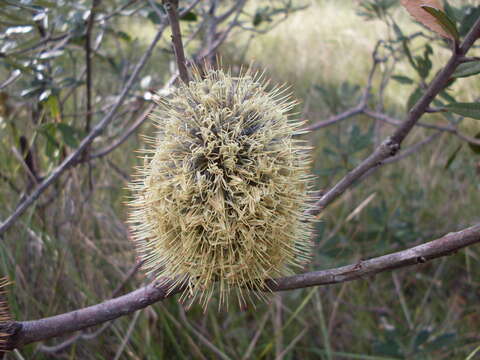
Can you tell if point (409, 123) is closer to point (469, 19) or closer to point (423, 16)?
point (423, 16)

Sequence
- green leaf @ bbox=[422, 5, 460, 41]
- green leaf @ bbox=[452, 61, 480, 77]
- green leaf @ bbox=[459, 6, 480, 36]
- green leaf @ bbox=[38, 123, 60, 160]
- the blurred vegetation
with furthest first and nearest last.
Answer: the blurred vegetation, green leaf @ bbox=[38, 123, 60, 160], green leaf @ bbox=[459, 6, 480, 36], green leaf @ bbox=[452, 61, 480, 77], green leaf @ bbox=[422, 5, 460, 41]

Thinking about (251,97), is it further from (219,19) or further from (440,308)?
(440,308)

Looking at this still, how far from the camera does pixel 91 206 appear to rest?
8.65 feet

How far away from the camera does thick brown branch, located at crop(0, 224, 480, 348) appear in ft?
2.96

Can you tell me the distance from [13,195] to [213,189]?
184 cm

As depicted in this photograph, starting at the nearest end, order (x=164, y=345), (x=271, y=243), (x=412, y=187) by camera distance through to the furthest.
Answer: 1. (x=271, y=243)
2. (x=164, y=345)
3. (x=412, y=187)

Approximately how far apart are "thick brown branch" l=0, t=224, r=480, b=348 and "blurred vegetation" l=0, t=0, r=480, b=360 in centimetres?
68

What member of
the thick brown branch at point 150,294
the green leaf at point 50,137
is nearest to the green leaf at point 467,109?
the thick brown branch at point 150,294

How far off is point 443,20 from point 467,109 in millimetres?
262

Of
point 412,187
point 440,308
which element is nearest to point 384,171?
point 412,187

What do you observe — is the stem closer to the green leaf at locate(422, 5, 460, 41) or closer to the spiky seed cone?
the spiky seed cone

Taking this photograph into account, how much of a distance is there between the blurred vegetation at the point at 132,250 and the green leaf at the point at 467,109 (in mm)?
496

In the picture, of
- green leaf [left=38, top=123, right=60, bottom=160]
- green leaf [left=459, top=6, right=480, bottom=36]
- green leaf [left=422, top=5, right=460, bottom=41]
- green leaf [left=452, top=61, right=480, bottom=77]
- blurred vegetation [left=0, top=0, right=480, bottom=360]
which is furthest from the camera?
blurred vegetation [left=0, top=0, right=480, bottom=360]

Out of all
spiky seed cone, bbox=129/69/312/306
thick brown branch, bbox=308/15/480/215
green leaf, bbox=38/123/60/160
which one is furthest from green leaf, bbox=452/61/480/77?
green leaf, bbox=38/123/60/160
